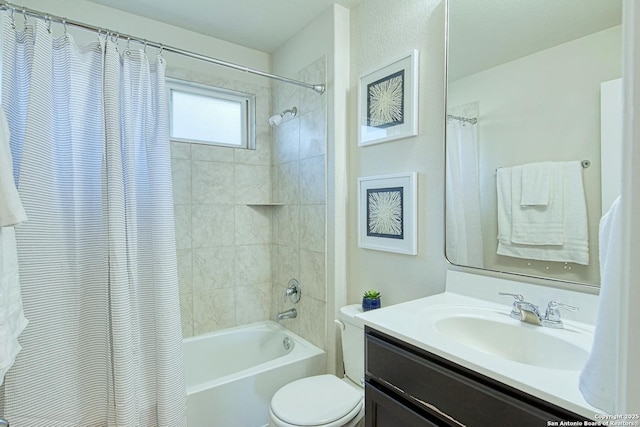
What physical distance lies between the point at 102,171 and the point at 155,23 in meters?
1.26

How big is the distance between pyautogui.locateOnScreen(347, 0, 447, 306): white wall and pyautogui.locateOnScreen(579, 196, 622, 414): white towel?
2.86 feet

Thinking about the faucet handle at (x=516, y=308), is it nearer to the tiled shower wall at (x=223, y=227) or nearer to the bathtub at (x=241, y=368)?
the bathtub at (x=241, y=368)

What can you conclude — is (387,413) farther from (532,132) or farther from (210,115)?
(210,115)

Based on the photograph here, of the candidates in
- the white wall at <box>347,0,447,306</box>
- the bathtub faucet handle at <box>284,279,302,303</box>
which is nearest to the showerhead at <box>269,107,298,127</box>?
the white wall at <box>347,0,447,306</box>

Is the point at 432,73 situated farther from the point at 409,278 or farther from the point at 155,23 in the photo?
the point at 155,23

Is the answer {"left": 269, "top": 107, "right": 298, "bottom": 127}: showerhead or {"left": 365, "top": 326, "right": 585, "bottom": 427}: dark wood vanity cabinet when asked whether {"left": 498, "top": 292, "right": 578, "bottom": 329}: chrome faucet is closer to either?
{"left": 365, "top": 326, "right": 585, "bottom": 427}: dark wood vanity cabinet

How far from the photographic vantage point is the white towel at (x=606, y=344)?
546mm

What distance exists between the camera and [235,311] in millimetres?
2406

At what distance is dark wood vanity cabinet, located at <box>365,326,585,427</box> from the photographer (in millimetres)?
736

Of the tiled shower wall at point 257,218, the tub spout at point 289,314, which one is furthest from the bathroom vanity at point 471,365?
the tub spout at point 289,314

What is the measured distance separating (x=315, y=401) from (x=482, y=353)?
0.87 meters

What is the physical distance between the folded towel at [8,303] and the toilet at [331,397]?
0.94m

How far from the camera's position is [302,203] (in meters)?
2.20

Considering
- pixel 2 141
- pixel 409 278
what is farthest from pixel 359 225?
pixel 2 141
